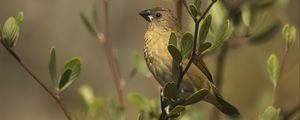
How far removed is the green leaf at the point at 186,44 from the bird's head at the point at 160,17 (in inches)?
44.4

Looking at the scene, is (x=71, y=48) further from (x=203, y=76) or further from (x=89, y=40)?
(x=203, y=76)

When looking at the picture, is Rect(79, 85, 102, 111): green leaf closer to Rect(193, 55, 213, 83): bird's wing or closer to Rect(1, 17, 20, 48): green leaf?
Rect(193, 55, 213, 83): bird's wing

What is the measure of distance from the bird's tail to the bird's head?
38 cm

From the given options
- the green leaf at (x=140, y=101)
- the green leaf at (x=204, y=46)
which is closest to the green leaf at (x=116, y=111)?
the green leaf at (x=140, y=101)

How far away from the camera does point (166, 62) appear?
3.25 metres

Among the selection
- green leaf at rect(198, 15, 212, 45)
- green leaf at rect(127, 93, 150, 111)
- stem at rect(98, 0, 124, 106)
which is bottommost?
green leaf at rect(127, 93, 150, 111)

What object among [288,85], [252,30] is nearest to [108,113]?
[252,30]

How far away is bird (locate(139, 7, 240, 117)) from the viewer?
323 centimetres

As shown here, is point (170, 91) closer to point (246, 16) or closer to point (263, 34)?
point (246, 16)

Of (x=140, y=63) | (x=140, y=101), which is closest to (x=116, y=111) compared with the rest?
(x=140, y=101)

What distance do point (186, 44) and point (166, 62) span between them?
0.95 m

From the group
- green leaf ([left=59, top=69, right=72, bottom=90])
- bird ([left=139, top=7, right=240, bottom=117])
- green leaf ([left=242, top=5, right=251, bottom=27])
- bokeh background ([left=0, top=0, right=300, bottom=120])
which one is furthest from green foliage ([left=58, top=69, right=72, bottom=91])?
bokeh background ([left=0, top=0, right=300, bottom=120])

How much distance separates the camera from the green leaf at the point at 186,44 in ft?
7.48

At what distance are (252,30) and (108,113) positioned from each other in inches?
29.0
